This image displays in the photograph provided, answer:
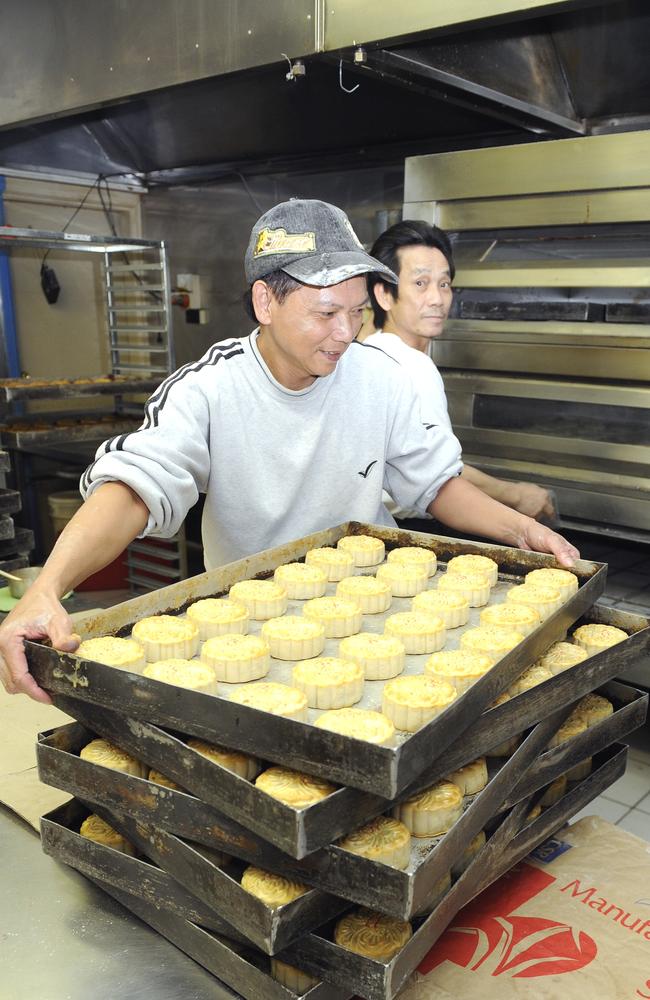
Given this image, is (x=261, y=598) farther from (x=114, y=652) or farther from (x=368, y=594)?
(x=114, y=652)

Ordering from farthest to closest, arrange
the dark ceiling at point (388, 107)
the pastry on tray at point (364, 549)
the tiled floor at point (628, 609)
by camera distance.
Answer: the dark ceiling at point (388, 107), the tiled floor at point (628, 609), the pastry on tray at point (364, 549)

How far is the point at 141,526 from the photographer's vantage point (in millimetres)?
1569

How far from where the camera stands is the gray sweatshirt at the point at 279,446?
174 cm

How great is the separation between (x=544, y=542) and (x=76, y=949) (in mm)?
1147

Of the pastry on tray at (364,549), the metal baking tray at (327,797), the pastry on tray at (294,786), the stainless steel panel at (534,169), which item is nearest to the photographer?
the metal baking tray at (327,797)

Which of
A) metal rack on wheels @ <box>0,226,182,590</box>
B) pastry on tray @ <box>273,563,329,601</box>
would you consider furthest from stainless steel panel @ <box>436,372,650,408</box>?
metal rack on wheels @ <box>0,226,182,590</box>

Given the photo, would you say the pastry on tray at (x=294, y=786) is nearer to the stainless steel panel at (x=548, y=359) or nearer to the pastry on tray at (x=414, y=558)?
the pastry on tray at (x=414, y=558)

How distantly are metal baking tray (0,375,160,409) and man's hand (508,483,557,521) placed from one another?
2.82 m

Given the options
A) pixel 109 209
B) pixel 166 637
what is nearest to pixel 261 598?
pixel 166 637

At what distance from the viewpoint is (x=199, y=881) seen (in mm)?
924

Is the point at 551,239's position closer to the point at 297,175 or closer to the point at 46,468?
the point at 297,175

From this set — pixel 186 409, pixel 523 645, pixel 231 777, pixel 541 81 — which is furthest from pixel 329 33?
pixel 231 777

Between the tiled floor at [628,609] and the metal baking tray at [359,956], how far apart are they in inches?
49.3

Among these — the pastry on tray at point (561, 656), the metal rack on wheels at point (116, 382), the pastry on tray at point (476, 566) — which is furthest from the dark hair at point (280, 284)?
the metal rack on wheels at point (116, 382)
